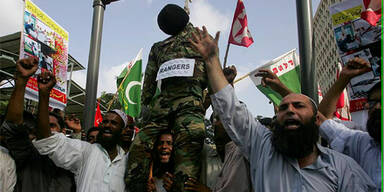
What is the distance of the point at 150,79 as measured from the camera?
315 cm

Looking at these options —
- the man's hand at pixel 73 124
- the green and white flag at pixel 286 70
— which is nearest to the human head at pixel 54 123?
the man's hand at pixel 73 124

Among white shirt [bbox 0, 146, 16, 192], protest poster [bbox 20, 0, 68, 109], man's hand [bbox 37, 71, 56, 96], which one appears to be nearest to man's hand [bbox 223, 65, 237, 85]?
man's hand [bbox 37, 71, 56, 96]

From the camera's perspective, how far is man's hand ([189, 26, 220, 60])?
2262 mm

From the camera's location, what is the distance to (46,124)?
8.26ft

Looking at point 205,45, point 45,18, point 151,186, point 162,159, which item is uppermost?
point 45,18

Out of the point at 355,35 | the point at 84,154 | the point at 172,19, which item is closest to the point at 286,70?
the point at 355,35

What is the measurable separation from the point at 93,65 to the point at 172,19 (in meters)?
1.89

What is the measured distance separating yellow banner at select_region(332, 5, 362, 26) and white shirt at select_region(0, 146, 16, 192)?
10.6ft

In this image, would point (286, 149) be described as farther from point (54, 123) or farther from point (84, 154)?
point (54, 123)

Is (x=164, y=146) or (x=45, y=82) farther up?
(x=45, y=82)

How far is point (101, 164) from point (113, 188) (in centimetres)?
27

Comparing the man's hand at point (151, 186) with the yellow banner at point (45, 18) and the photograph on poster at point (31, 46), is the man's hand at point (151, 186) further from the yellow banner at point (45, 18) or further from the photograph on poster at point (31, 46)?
the yellow banner at point (45, 18)

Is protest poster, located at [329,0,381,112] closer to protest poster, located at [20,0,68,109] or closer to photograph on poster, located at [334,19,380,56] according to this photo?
photograph on poster, located at [334,19,380,56]

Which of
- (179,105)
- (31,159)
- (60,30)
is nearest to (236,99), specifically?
(179,105)
